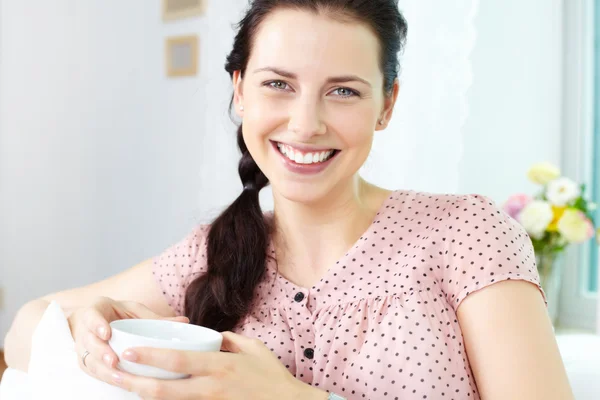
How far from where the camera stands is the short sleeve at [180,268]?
1.46 meters

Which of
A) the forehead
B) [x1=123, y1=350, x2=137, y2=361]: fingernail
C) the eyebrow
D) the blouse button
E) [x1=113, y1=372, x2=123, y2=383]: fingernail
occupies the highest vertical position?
the forehead

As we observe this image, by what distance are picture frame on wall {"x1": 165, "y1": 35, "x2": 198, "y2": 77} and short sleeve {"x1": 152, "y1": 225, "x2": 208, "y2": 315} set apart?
5.56 ft

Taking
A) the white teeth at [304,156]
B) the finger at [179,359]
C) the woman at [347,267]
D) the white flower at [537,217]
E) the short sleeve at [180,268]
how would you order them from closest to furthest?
1. the finger at [179,359]
2. the woman at [347,267]
3. the white teeth at [304,156]
4. the short sleeve at [180,268]
5. the white flower at [537,217]

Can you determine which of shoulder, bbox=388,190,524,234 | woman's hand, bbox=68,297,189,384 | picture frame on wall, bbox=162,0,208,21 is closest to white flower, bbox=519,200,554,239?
shoulder, bbox=388,190,524,234

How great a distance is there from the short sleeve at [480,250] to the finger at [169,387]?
47 cm

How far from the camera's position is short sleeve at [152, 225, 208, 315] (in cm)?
146

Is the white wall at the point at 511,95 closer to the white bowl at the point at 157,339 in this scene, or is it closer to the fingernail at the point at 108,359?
the white bowl at the point at 157,339

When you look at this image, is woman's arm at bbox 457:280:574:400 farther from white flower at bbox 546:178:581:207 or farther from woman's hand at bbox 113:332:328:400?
white flower at bbox 546:178:581:207

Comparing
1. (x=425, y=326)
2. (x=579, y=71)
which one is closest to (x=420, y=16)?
(x=579, y=71)

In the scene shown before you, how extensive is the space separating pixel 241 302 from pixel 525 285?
0.52m

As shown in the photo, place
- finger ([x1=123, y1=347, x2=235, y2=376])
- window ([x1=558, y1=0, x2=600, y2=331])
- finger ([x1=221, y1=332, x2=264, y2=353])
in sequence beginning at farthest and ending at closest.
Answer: window ([x1=558, y1=0, x2=600, y2=331]) < finger ([x1=221, y1=332, x2=264, y2=353]) < finger ([x1=123, y1=347, x2=235, y2=376])

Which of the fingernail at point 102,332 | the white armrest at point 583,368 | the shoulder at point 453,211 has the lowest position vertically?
the white armrest at point 583,368

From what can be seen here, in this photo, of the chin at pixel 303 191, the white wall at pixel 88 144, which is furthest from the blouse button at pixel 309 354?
the white wall at pixel 88 144

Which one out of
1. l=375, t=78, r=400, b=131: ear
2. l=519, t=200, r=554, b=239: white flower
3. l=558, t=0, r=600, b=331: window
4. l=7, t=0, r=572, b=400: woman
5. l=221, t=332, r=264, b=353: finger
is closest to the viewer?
l=221, t=332, r=264, b=353: finger
